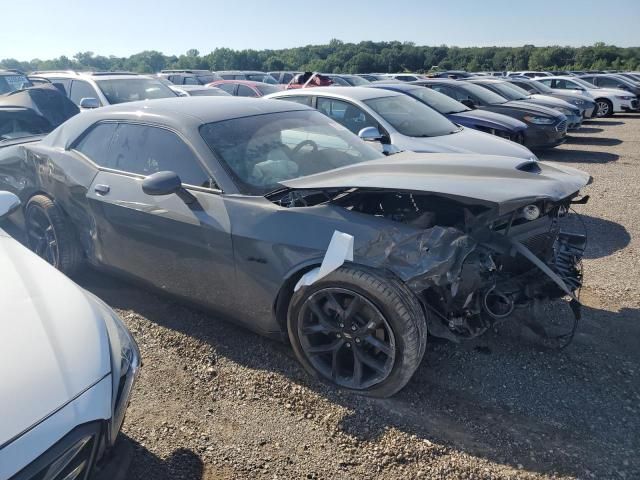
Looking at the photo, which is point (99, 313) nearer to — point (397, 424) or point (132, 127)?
point (397, 424)

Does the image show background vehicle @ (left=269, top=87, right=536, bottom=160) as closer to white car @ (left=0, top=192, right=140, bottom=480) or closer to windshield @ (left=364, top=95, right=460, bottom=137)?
windshield @ (left=364, top=95, right=460, bottom=137)

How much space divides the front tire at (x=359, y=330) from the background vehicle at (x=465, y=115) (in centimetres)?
659

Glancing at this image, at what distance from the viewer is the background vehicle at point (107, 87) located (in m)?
9.21

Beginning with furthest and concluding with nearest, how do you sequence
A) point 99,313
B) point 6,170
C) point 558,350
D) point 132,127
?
point 6,170 < point 132,127 < point 558,350 < point 99,313

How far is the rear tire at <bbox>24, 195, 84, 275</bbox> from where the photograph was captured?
418 cm

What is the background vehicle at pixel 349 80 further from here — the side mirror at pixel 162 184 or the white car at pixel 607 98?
the side mirror at pixel 162 184

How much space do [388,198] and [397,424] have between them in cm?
141

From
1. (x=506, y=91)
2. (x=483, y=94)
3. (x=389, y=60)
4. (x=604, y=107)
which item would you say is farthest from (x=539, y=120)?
(x=389, y=60)

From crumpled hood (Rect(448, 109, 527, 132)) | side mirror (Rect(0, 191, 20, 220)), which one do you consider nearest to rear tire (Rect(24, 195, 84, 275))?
side mirror (Rect(0, 191, 20, 220))

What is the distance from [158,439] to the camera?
2.65m

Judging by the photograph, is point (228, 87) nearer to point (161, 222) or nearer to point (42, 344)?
point (161, 222)

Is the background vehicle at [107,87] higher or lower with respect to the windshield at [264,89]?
higher

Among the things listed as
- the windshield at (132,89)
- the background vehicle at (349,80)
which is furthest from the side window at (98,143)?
the background vehicle at (349,80)

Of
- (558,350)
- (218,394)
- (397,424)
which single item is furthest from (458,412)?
(218,394)
